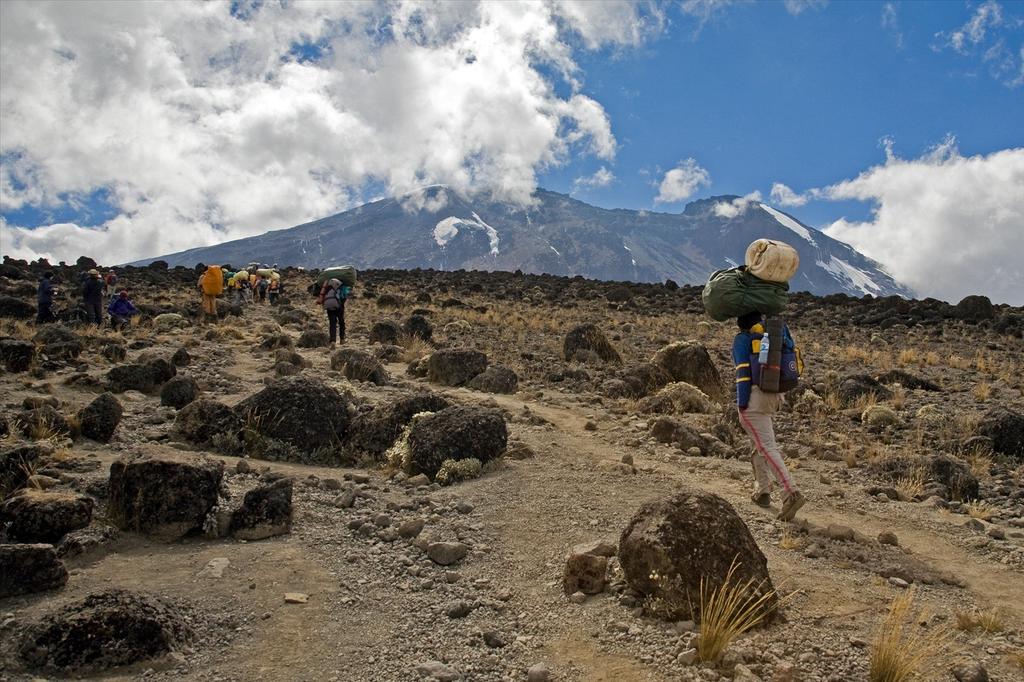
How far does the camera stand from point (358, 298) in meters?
34.0

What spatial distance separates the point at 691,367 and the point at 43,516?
10.3 metres

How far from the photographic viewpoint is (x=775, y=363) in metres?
5.66

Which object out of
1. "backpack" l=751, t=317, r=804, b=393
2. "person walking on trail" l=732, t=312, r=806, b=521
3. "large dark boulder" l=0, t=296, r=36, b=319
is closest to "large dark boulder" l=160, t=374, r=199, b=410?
"person walking on trail" l=732, t=312, r=806, b=521

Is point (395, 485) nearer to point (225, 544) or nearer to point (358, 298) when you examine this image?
point (225, 544)

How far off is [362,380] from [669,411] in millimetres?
5166

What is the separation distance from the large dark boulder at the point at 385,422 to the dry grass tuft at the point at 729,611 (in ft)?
15.1

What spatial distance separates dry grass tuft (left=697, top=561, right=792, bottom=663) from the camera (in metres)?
3.61

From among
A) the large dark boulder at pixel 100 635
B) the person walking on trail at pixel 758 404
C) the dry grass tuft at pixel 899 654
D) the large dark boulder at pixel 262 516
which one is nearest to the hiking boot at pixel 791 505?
the person walking on trail at pixel 758 404

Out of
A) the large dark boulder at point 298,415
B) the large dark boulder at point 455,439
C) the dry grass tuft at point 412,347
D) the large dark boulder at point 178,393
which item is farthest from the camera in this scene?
the dry grass tuft at point 412,347

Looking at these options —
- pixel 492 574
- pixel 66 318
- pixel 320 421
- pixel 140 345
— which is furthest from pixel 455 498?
pixel 66 318

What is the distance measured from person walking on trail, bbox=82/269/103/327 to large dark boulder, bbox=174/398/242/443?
12453 millimetres

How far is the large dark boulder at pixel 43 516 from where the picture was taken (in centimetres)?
486

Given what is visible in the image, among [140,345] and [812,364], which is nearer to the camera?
[140,345]

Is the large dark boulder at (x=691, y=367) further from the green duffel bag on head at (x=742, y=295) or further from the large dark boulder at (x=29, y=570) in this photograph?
the large dark boulder at (x=29, y=570)
